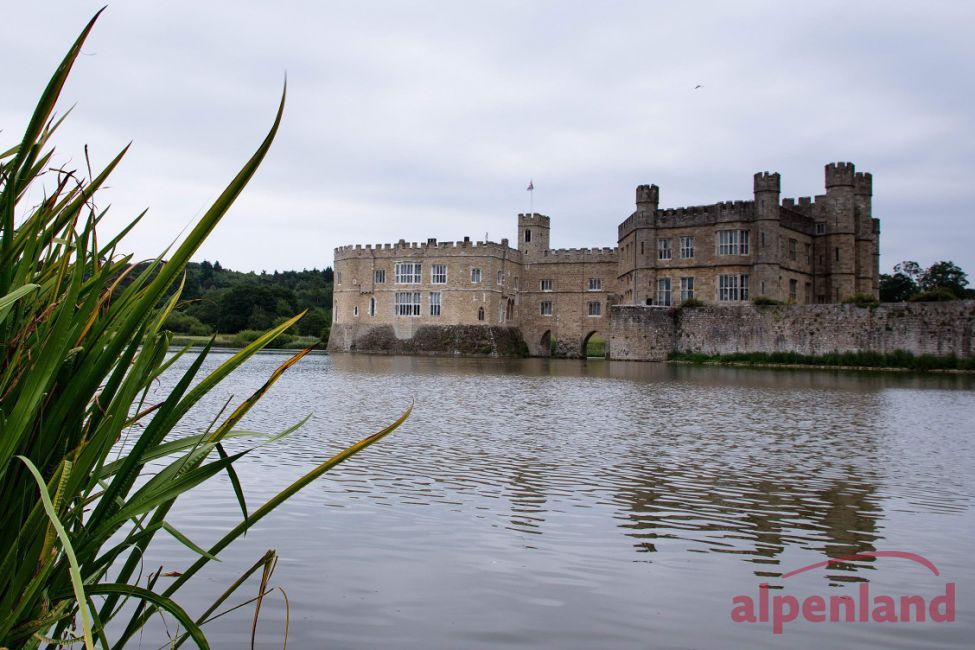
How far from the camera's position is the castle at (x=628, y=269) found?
116 ft

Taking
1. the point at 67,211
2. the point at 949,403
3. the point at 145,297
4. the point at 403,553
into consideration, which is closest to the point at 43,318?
the point at 67,211

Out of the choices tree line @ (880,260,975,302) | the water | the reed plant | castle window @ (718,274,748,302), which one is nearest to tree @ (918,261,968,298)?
tree line @ (880,260,975,302)

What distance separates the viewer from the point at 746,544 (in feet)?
16.4

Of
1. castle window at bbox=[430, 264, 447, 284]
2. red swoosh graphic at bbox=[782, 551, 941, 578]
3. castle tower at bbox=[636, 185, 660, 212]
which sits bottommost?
red swoosh graphic at bbox=[782, 551, 941, 578]

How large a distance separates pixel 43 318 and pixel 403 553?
3052 millimetres

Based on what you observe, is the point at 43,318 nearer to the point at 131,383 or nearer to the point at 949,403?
the point at 131,383

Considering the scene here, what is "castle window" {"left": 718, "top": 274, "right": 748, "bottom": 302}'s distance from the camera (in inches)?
1394

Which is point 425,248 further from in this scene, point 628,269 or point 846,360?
point 846,360

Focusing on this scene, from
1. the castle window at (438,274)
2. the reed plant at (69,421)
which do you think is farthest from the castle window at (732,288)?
the reed plant at (69,421)

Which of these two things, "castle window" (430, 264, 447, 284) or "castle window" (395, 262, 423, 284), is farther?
"castle window" (395, 262, 423, 284)

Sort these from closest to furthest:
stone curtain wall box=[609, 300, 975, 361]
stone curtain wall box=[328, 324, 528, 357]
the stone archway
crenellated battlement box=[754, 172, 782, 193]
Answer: stone curtain wall box=[609, 300, 975, 361], crenellated battlement box=[754, 172, 782, 193], stone curtain wall box=[328, 324, 528, 357], the stone archway

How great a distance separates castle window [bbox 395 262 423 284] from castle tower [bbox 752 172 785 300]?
21434 mm

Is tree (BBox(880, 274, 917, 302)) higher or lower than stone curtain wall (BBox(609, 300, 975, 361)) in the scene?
higher

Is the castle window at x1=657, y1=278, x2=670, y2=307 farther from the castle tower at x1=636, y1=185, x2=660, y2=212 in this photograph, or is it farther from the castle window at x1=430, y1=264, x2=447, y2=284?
the castle window at x1=430, y1=264, x2=447, y2=284
